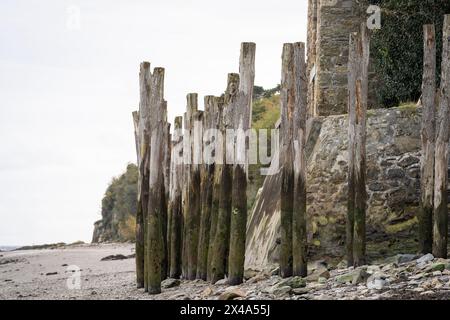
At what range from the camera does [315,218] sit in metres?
14.9

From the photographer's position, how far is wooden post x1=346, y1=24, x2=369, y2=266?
41.7 ft

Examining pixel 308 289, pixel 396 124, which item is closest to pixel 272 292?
pixel 308 289

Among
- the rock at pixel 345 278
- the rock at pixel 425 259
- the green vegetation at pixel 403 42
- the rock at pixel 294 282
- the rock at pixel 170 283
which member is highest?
the green vegetation at pixel 403 42

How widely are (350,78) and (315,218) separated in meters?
2.94

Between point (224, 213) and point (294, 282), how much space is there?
215 cm

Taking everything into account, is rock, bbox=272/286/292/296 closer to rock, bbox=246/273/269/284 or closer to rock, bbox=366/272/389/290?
rock, bbox=366/272/389/290

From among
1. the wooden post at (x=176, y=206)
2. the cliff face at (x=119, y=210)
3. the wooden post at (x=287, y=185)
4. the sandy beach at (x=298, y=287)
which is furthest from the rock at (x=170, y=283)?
the cliff face at (x=119, y=210)

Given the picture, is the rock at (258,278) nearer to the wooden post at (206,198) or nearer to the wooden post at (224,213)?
the wooden post at (224,213)

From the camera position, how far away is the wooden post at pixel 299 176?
41.4ft

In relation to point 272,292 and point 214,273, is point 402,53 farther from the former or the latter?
point 272,292

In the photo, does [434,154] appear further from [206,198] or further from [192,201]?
[192,201]

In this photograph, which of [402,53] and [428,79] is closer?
[428,79]

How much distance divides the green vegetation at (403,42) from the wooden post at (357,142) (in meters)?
7.28
